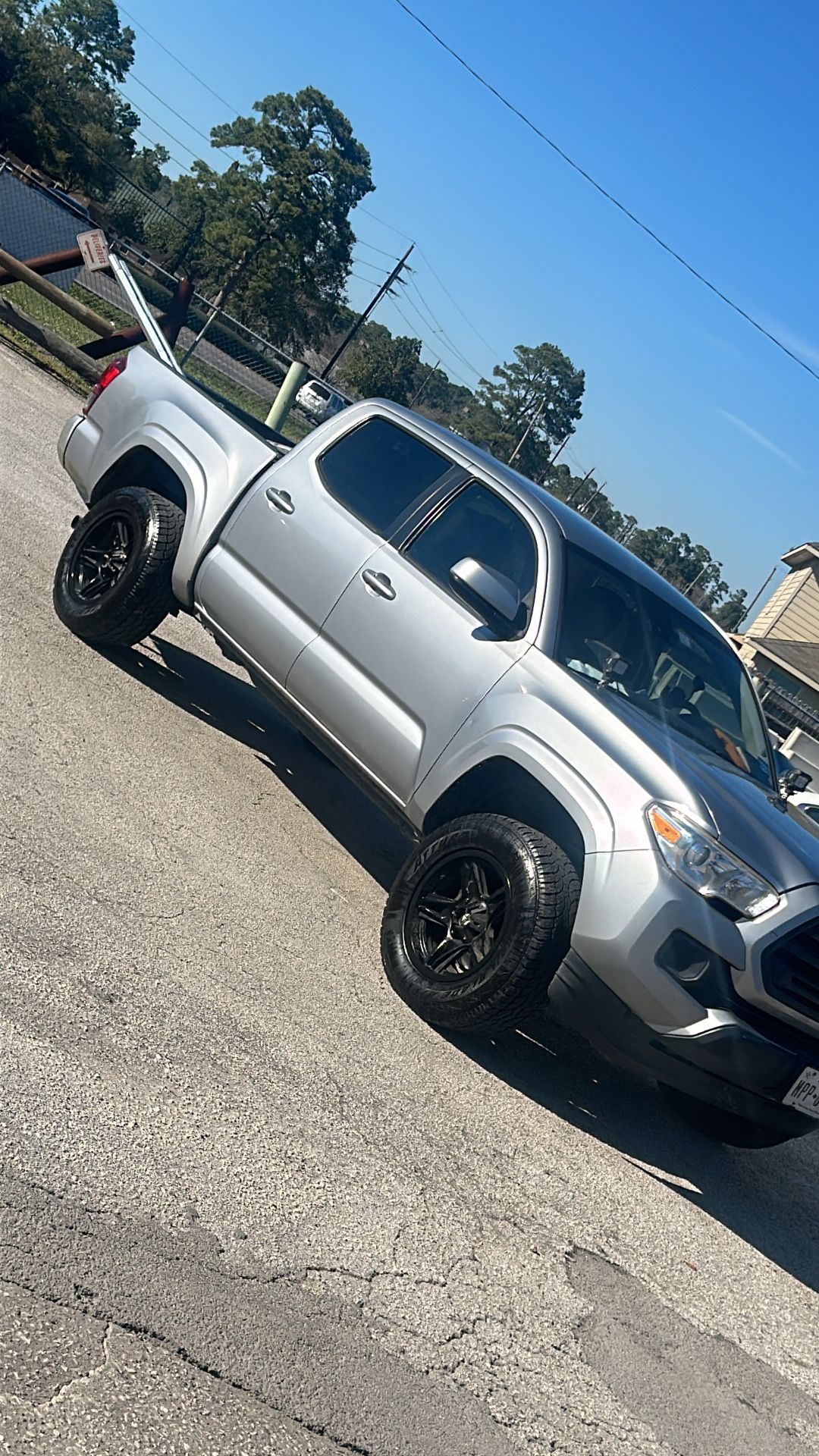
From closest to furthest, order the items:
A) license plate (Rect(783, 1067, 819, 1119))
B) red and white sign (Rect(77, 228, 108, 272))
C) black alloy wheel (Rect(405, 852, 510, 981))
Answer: license plate (Rect(783, 1067, 819, 1119)), black alloy wheel (Rect(405, 852, 510, 981)), red and white sign (Rect(77, 228, 108, 272))

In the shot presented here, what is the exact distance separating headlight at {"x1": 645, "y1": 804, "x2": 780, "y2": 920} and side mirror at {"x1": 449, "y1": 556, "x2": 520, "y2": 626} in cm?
113

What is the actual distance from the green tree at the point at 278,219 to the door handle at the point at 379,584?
170ft

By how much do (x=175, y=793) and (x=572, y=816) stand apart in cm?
194

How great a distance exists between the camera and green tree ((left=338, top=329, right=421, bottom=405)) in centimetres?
6197

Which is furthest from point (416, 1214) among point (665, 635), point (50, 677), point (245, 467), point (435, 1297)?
point (245, 467)

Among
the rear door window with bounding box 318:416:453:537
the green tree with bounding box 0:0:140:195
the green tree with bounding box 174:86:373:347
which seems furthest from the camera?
the green tree with bounding box 174:86:373:347

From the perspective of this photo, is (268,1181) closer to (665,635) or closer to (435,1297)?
(435,1297)

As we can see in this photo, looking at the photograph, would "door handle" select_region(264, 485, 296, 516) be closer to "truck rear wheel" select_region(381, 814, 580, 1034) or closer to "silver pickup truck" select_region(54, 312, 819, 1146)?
"silver pickup truck" select_region(54, 312, 819, 1146)

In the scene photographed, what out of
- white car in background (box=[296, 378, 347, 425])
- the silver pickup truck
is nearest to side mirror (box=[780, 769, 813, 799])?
the silver pickup truck

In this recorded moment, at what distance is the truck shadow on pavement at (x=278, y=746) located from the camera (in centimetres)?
668

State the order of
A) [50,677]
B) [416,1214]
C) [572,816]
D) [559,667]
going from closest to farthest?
[416,1214] < [572,816] < [559,667] < [50,677]

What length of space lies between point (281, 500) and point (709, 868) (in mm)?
2954

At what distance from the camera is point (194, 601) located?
6590 mm

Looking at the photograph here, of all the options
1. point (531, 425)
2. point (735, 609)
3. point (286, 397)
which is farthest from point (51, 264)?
point (735, 609)
